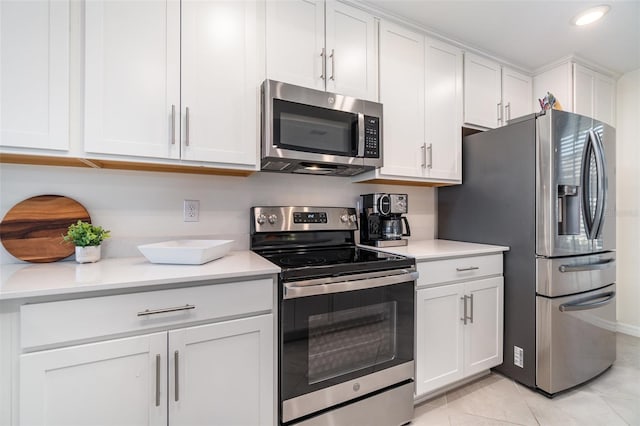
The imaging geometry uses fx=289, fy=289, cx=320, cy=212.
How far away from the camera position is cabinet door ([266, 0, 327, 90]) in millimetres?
1589

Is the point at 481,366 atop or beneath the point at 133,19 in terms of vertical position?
beneath

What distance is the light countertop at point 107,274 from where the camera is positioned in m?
0.95

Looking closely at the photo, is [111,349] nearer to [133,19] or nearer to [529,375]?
[133,19]

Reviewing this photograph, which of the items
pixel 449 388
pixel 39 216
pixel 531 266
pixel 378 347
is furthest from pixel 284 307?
pixel 531 266

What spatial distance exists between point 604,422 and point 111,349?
2.49 metres

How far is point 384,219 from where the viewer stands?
201 cm

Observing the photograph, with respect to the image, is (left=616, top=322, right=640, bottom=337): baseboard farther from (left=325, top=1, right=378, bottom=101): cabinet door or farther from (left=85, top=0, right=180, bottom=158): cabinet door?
(left=85, top=0, right=180, bottom=158): cabinet door

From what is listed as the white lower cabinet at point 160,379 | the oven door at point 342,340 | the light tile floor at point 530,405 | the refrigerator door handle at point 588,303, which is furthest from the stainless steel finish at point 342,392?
the refrigerator door handle at point 588,303

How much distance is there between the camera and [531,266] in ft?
6.09

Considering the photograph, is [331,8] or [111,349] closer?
[111,349]

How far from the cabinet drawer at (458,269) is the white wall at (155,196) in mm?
824

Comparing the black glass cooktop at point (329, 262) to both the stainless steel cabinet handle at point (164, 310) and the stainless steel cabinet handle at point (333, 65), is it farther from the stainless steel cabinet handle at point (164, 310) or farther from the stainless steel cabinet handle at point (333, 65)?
the stainless steel cabinet handle at point (333, 65)

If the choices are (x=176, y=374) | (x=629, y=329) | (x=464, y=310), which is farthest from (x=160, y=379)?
(x=629, y=329)

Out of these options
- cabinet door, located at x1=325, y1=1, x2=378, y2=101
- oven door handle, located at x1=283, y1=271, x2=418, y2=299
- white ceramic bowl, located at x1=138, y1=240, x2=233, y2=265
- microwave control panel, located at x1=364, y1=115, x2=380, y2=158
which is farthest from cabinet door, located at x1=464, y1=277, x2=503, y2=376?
white ceramic bowl, located at x1=138, y1=240, x2=233, y2=265
